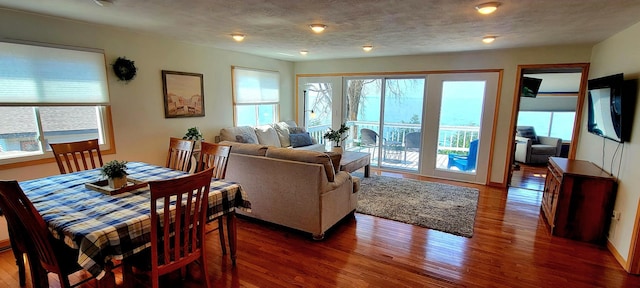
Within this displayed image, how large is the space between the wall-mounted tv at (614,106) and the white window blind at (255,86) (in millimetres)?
4984

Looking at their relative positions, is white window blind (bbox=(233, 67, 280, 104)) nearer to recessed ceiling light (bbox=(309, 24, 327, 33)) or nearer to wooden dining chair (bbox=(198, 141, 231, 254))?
recessed ceiling light (bbox=(309, 24, 327, 33))

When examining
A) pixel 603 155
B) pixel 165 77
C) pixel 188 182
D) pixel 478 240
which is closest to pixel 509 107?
pixel 603 155

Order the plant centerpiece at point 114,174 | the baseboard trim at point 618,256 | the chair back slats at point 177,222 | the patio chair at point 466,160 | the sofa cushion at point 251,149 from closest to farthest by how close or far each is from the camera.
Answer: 1. the chair back slats at point 177,222
2. the plant centerpiece at point 114,174
3. the baseboard trim at point 618,256
4. the sofa cushion at point 251,149
5. the patio chair at point 466,160

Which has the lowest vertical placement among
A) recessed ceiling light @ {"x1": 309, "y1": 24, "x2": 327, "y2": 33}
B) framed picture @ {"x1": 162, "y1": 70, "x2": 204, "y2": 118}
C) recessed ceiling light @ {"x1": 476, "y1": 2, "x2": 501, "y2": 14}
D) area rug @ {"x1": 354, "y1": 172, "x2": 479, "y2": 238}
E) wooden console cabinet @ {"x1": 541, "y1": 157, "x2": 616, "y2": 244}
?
area rug @ {"x1": 354, "y1": 172, "x2": 479, "y2": 238}

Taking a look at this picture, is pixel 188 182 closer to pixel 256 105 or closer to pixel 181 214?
pixel 181 214

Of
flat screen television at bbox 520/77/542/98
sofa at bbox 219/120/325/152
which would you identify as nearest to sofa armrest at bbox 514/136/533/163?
flat screen television at bbox 520/77/542/98

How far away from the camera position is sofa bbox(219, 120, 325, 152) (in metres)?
4.86

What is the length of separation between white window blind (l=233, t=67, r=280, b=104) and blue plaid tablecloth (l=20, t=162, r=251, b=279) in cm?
317

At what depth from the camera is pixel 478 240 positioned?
3.04 meters

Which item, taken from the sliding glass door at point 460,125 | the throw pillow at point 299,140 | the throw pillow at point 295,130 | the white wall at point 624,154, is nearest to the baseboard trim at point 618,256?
the white wall at point 624,154

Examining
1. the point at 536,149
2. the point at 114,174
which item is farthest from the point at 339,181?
the point at 536,149

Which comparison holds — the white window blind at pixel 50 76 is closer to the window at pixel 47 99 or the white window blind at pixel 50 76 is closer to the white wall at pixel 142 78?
the window at pixel 47 99

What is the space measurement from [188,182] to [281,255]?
1.38 metres

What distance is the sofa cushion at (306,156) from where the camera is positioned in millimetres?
2879
